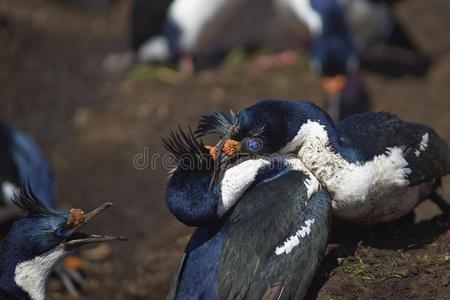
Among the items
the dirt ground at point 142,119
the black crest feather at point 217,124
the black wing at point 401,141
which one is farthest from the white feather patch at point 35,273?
the black wing at point 401,141

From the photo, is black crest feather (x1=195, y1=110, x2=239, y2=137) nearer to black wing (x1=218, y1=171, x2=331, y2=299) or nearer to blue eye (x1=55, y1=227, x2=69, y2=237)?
black wing (x1=218, y1=171, x2=331, y2=299)

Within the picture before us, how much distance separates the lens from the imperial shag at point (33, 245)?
14.0ft

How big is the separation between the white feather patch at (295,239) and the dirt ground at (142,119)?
0.34 metres

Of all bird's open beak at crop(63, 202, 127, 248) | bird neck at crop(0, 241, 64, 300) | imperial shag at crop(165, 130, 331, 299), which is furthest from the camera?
bird's open beak at crop(63, 202, 127, 248)

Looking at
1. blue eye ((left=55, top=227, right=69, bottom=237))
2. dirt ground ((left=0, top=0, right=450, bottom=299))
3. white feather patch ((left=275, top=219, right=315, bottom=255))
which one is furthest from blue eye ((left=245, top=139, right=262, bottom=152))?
blue eye ((left=55, top=227, right=69, bottom=237))

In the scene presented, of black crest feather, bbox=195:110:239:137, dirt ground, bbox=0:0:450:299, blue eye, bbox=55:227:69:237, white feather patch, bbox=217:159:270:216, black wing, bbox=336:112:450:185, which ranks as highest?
black crest feather, bbox=195:110:239:137

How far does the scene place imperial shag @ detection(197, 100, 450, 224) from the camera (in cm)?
443

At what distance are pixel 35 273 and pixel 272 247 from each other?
50.3 inches

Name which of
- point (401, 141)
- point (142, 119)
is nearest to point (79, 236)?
point (401, 141)

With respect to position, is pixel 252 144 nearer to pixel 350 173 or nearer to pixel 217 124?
pixel 217 124

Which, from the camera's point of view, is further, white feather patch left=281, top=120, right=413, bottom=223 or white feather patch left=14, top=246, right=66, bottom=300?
white feather patch left=281, top=120, right=413, bottom=223

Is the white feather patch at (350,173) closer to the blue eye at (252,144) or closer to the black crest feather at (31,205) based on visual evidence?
the blue eye at (252,144)

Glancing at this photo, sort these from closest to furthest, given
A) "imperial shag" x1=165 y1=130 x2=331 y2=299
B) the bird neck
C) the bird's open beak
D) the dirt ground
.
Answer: "imperial shag" x1=165 y1=130 x2=331 y2=299
the bird neck
the bird's open beak
the dirt ground

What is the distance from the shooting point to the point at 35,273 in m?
4.31
